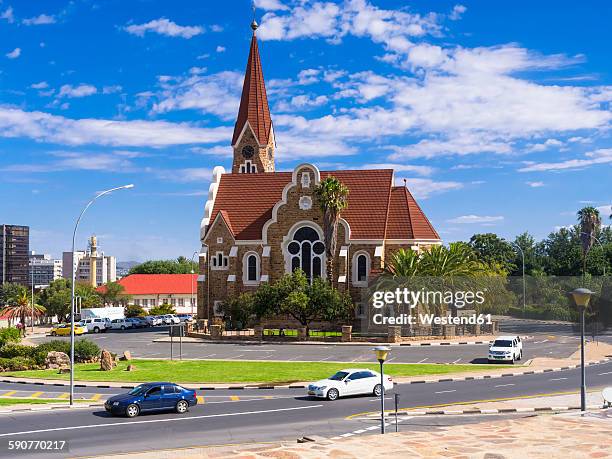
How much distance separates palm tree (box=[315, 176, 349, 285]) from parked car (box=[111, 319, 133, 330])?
83.6ft

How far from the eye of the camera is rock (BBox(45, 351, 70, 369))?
4419 cm

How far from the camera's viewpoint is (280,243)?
71.6m

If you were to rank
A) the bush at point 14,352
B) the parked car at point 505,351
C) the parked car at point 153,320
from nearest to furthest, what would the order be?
the parked car at point 505,351, the bush at point 14,352, the parked car at point 153,320

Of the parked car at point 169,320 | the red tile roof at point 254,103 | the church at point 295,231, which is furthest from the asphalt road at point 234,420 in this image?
the parked car at point 169,320

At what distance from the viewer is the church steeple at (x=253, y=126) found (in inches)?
3319

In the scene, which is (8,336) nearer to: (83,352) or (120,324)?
(83,352)

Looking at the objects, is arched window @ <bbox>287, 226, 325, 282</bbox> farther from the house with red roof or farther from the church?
the house with red roof

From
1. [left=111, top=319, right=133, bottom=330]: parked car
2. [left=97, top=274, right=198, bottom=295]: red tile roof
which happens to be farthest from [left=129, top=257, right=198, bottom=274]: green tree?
[left=111, top=319, right=133, bottom=330]: parked car

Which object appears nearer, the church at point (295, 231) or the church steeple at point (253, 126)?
the church at point (295, 231)

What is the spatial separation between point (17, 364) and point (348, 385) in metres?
23.0

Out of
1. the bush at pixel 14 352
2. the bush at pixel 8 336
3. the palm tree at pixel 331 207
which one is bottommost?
the bush at pixel 14 352

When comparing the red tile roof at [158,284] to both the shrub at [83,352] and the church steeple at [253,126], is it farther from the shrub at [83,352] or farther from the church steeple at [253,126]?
the shrub at [83,352]

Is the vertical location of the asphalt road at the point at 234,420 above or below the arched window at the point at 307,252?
below

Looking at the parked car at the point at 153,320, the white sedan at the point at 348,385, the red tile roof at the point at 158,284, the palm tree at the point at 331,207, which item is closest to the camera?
the white sedan at the point at 348,385
